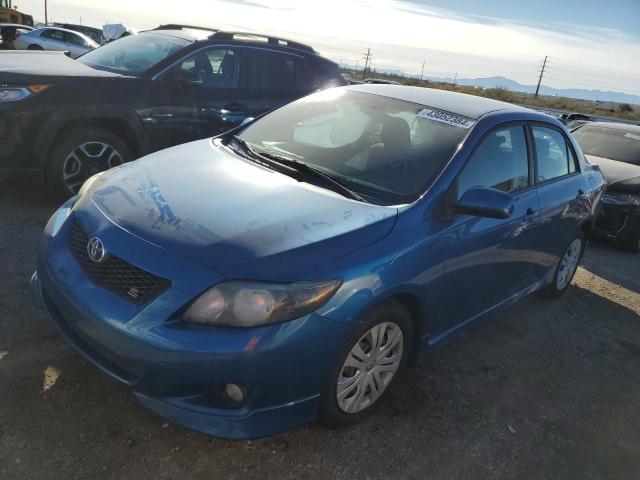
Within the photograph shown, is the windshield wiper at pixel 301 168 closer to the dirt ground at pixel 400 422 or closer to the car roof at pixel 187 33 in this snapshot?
the dirt ground at pixel 400 422

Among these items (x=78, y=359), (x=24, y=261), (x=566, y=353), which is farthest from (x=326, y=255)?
(x=24, y=261)

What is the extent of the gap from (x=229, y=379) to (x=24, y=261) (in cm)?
257

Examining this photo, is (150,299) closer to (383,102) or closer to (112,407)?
(112,407)

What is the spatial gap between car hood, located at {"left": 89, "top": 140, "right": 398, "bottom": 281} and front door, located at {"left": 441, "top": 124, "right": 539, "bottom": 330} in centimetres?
57

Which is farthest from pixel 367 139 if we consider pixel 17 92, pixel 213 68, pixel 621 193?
pixel 621 193

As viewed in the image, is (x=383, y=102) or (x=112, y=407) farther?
(x=383, y=102)

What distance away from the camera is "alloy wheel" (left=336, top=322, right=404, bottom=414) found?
250 cm

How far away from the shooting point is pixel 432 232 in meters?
2.73

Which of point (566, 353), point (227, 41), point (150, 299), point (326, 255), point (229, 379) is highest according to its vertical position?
point (227, 41)

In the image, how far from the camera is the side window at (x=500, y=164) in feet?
10.1

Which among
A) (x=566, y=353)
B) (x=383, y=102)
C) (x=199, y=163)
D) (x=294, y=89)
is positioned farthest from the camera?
(x=294, y=89)

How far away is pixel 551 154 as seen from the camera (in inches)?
159

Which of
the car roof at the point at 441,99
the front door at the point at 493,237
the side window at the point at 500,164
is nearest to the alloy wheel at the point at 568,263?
the front door at the point at 493,237

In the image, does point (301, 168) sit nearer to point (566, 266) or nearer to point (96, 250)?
point (96, 250)
